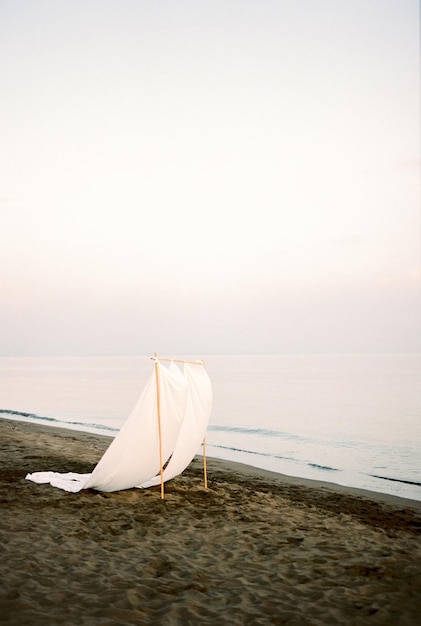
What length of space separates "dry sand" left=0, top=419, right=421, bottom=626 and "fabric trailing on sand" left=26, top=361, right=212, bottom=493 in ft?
1.30

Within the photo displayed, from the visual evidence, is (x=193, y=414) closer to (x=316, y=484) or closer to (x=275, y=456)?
(x=316, y=484)

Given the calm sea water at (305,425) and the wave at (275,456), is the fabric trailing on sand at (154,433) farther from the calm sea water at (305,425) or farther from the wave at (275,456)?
the wave at (275,456)

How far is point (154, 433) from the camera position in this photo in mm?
11188

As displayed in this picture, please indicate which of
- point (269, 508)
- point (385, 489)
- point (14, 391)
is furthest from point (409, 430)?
point (14, 391)

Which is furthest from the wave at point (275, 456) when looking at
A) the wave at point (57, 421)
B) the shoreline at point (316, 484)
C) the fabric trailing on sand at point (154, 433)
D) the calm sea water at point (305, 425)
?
the fabric trailing on sand at point (154, 433)

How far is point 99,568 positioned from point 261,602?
2252mm

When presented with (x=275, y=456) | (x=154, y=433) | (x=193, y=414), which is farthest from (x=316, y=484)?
(x=154, y=433)

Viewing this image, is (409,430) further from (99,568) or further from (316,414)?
(99,568)

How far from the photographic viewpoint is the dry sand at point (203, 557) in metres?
5.89

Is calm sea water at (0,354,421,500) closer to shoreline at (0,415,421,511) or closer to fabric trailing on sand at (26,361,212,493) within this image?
shoreline at (0,415,421,511)

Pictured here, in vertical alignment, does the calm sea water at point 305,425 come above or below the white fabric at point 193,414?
below

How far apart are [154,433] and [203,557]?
3.86 meters

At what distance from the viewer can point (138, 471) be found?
1121 centimetres

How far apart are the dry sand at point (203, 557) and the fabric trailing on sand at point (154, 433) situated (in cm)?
40
